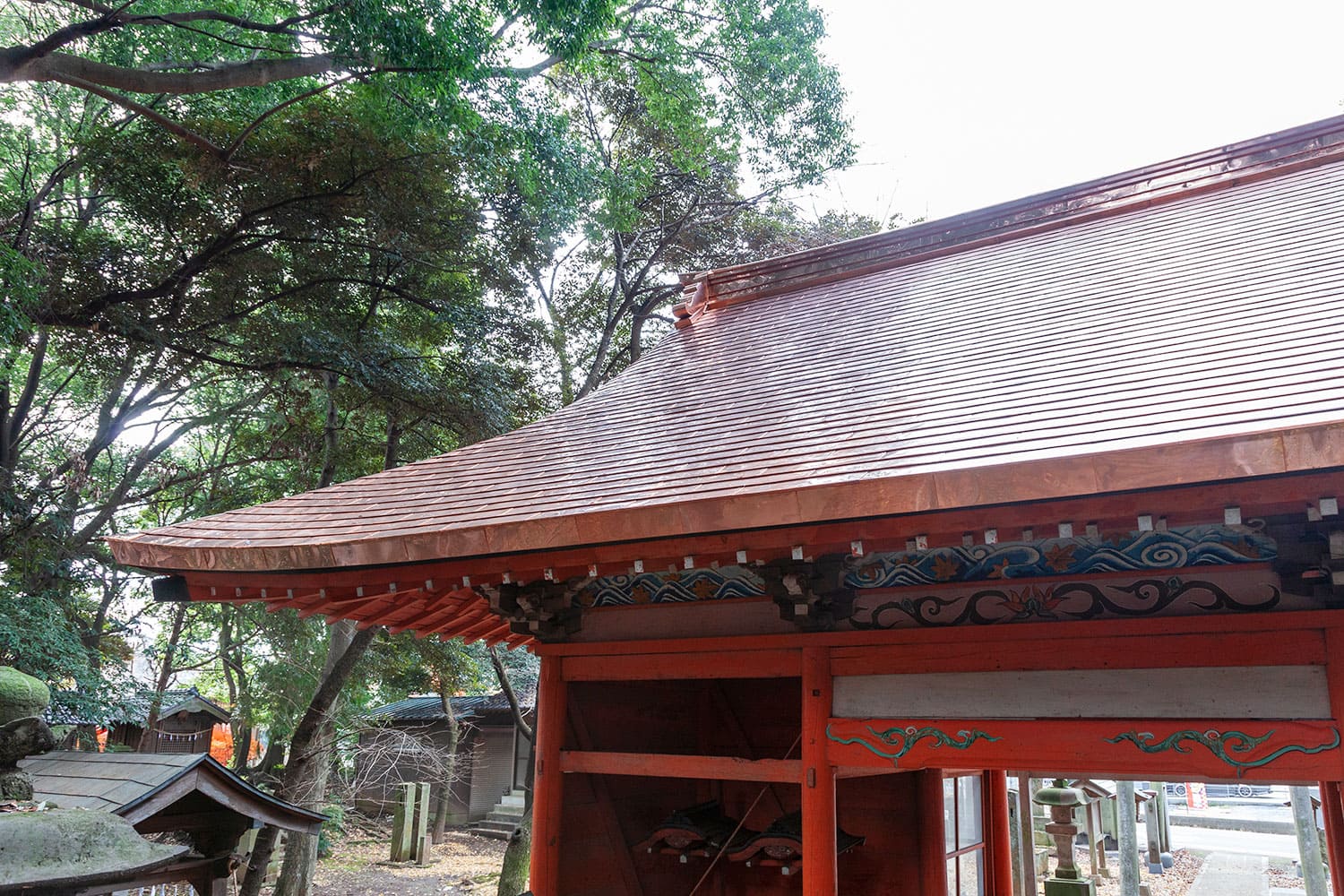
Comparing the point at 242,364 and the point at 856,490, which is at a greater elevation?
the point at 242,364

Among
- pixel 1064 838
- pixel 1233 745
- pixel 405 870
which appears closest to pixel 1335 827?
pixel 1233 745

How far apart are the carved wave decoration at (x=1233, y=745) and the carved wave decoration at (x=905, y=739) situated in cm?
53

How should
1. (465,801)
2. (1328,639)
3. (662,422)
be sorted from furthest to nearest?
(465,801) → (662,422) → (1328,639)

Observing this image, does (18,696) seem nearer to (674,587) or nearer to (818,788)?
(674,587)

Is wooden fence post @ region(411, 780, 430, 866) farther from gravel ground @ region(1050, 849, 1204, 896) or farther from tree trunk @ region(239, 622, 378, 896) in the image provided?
gravel ground @ region(1050, 849, 1204, 896)

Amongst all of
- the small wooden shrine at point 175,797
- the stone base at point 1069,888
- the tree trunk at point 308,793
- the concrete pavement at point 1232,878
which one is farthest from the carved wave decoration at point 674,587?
the concrete pavement at point 1232,878

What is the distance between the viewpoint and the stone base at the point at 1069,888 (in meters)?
7.89

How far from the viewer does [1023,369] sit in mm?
3303

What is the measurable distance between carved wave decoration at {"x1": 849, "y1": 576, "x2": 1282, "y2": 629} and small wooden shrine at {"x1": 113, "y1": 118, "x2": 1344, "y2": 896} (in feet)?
0.04

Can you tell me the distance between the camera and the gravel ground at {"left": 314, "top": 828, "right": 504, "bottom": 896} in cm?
1269

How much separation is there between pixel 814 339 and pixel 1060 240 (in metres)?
1.75

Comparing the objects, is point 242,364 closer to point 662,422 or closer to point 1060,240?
point 662,422

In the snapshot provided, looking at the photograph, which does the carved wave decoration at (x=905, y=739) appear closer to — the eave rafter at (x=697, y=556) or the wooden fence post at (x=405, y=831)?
the eave rafter at (x=697, y=556)

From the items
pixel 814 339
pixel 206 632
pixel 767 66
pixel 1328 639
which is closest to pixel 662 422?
pixel 814 339
